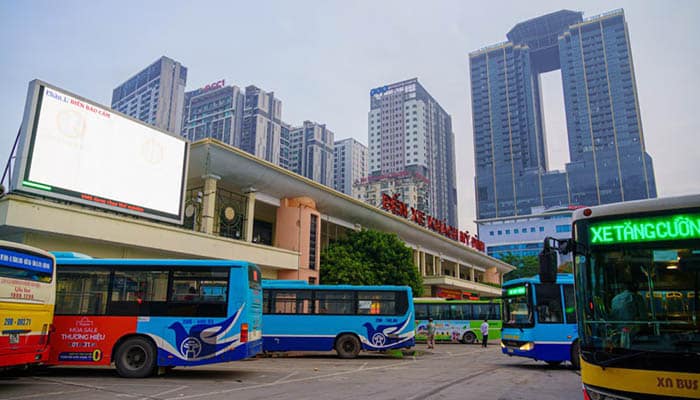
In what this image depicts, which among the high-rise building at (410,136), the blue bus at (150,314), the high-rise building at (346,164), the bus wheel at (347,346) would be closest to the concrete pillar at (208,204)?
the bus wheel at (347,346)

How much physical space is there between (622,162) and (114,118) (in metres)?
121

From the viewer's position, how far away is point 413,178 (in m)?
109

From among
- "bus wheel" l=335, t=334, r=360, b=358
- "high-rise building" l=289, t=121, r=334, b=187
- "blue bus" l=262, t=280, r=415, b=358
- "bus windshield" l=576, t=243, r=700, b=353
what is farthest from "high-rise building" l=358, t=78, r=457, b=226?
"bus windshield" l=576, t=243, r=700, b=353

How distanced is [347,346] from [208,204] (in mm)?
11040

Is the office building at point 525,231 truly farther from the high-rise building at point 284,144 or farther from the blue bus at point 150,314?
the blue bus at point 150,314

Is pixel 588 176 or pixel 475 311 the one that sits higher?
pixel 588 176

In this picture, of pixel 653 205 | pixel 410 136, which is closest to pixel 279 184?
pixel 653 205

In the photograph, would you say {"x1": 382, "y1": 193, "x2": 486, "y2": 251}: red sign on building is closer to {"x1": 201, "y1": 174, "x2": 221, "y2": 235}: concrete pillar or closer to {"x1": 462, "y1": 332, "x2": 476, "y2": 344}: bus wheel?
{"x1": 462, "y1": 332, "x2": 476, "y2": 344}: bus wheel

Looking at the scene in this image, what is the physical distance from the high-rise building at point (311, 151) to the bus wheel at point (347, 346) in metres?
104

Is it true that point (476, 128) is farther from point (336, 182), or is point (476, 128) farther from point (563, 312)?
point (563, 312)

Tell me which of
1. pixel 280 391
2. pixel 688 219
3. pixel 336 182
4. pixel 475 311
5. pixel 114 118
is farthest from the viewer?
pixel 336 182

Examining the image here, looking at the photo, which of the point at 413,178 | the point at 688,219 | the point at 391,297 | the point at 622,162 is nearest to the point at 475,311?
the point at 391,297

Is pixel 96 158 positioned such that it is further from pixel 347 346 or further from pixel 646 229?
pixel 646 229

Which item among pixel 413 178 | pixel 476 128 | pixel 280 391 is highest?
pixel 476 128
